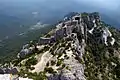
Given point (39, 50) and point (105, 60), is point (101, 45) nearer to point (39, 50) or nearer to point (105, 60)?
point (105, 60)

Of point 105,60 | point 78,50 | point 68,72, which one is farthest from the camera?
point 105,60

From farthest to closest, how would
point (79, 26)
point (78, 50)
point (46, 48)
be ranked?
point (79, 26), point (46, 48), point (78, 50)

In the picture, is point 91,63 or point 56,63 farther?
point 91,63

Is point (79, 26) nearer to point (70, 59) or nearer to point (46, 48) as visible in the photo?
point (46, 48)

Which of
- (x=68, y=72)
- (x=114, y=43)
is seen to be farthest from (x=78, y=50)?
(x=114, y=43)

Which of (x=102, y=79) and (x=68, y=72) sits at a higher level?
(x=68, y=72)

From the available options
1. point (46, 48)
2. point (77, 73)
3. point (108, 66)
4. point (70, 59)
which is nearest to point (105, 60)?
point (108, 66)
